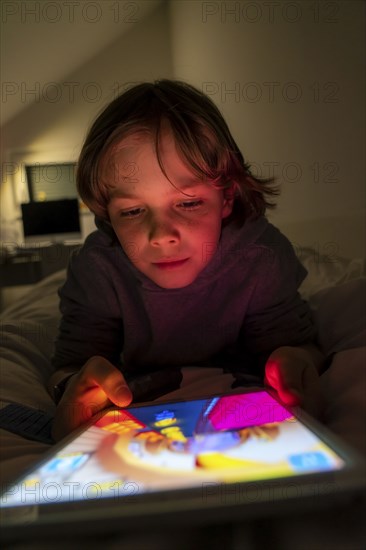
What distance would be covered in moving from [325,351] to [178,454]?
18.0 inches

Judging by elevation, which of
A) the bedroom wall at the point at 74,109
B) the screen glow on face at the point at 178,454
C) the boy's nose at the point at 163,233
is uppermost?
the bedroom wall at the point at 74,109

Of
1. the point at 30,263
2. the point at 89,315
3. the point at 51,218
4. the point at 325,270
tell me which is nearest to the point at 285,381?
the point at 89,315

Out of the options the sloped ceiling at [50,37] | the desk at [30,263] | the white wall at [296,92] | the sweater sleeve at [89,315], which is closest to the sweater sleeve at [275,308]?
the sweater sleeve at [89,315]

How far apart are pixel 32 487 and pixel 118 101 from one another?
0.54 meters

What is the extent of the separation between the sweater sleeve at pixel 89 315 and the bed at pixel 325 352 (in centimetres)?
8

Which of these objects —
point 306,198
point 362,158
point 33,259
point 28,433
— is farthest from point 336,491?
point 33,259

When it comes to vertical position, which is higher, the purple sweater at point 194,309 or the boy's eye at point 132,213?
the boy's eye at point 132,213

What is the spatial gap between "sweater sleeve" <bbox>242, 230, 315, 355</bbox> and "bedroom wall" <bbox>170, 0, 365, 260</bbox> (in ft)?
1.84

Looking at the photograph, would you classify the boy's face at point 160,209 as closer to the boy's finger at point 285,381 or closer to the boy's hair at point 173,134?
the boy's hair at point 173,134

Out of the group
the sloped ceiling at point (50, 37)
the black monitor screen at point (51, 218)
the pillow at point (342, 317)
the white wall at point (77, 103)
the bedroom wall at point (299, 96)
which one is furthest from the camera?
the black monitor screen at point (51, 218)

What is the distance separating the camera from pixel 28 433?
54 cm

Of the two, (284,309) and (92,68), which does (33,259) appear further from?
(284,309)

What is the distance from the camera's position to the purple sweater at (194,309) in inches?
29.7

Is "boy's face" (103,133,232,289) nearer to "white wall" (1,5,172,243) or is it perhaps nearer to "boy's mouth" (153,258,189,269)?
"boy's mouth" (153,258,189,269)
